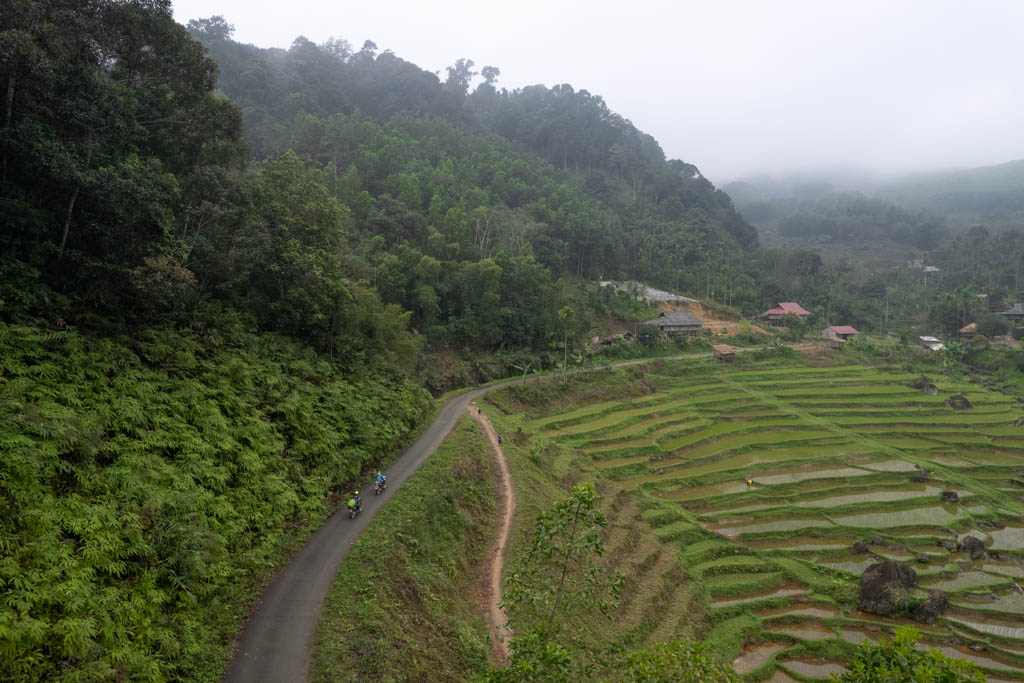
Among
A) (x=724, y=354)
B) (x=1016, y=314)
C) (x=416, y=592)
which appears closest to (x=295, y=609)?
(x=416, y=592)

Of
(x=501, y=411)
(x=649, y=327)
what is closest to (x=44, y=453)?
(x=501, y=411)

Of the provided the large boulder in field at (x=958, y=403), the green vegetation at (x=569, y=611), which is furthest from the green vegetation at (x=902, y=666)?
the large boulder in field at (x=958, y=403)

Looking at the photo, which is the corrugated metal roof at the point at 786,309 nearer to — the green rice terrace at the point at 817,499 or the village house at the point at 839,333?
the village house at the point at 839,333

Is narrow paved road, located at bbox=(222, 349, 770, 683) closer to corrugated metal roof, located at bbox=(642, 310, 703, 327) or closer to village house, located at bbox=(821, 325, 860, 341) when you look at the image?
corrugated metal roof, located at bbox=(642, 310, 703, 327)

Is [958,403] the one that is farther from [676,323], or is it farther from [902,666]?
[902,666]

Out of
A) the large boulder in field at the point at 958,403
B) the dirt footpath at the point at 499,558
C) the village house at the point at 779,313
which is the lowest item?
the large boulder in field at the point at 958,403

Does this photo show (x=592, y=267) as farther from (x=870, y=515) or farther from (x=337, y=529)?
(x=337, y=529)
